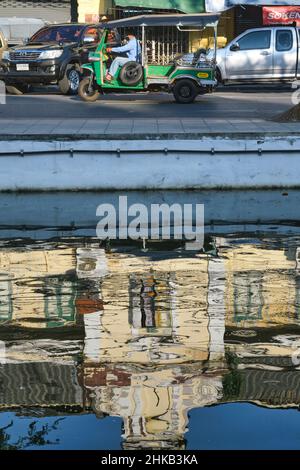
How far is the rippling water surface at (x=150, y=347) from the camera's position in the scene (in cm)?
617

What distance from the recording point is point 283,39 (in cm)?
2678

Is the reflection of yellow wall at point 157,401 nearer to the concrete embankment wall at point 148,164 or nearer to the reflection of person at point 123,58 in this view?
the concrete embankment wall at point 148,164

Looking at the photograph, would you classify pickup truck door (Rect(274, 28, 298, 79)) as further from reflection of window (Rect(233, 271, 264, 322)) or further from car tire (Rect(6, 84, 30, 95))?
reflection of window (Rect(233, 271, 264, 322))

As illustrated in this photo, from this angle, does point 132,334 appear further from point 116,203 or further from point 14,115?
point 14,115

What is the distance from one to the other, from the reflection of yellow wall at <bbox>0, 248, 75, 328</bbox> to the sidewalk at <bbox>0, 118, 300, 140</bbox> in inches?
165

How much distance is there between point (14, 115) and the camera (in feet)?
65.7

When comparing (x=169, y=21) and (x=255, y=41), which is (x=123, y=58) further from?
(x=255, y=41)

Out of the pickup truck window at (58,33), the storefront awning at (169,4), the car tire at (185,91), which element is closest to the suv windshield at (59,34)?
the pickup truck window at (58,33)

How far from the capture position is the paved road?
796 inches

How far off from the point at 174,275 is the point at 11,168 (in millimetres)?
5750

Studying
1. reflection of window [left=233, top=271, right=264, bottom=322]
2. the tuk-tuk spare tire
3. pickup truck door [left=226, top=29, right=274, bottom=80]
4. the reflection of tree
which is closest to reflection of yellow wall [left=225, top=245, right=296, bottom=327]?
reflection of window [left=233, top=271, right=264, bottom=322]

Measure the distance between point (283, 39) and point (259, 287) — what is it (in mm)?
18055

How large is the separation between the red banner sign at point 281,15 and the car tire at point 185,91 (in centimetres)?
1049

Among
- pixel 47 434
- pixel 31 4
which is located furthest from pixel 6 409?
pixel 31 4
